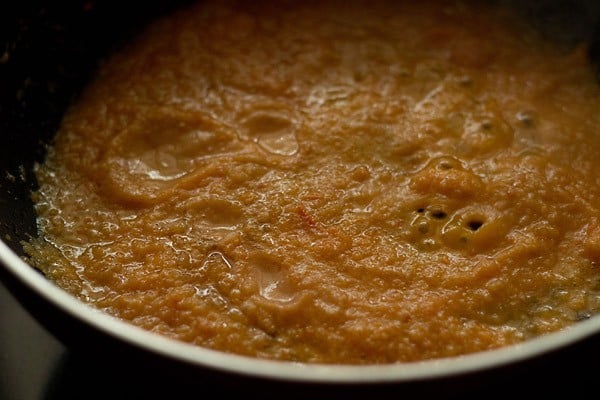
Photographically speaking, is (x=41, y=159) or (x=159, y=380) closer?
(x=159, y=380)

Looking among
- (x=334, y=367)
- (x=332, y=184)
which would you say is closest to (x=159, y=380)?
(x=334, y=367)

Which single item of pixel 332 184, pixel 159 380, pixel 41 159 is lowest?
pixel 41 159

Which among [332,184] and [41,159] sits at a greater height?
[332,184]

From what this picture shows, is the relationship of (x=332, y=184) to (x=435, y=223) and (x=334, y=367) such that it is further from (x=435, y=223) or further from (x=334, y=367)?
(x=334, y=367)

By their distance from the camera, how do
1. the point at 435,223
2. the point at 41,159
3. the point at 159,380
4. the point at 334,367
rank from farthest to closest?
1. the point at 41,159
2. the point at 435,223
3. the point at 159,380
4. the point at 334,367

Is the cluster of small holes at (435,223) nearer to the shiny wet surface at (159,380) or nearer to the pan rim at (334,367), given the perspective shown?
the shiny wet surface at (159,380)
